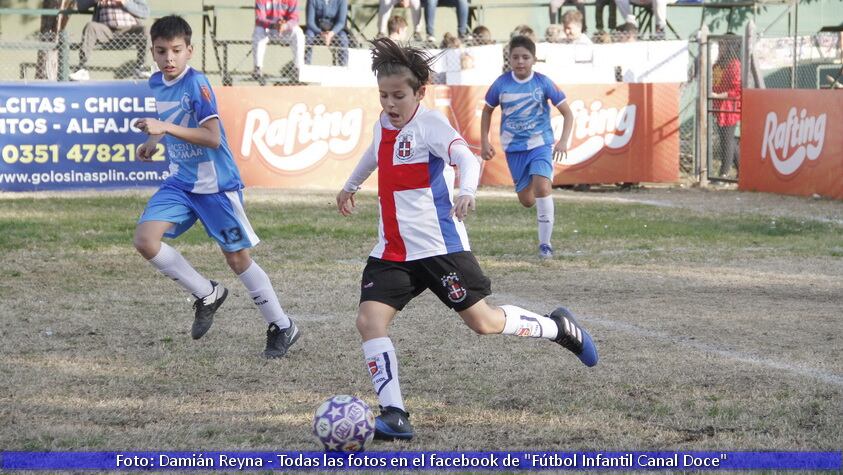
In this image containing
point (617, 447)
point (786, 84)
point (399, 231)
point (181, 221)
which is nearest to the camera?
point (617, 447)

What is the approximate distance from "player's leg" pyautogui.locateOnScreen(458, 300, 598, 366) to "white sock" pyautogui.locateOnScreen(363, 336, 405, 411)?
1.62 feet

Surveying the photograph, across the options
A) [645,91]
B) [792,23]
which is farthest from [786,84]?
[645,91]

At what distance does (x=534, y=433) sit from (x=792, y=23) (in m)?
21.3

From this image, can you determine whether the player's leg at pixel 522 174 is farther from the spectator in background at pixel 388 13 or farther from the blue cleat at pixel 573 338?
the spectator in background at pixel 388 13

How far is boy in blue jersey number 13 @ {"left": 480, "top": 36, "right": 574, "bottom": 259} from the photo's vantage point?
1131cm

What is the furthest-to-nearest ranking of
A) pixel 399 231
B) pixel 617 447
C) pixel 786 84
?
pixel 786 84
pixel 399 231
pixel 617 447

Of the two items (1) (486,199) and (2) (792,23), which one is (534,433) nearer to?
(1) (486,199)

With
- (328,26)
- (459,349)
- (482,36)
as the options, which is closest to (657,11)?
(482,36)

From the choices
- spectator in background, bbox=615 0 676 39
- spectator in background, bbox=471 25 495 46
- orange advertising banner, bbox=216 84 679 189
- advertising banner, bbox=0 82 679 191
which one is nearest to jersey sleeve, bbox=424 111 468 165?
advertising banner, bbox=0 82 679 191

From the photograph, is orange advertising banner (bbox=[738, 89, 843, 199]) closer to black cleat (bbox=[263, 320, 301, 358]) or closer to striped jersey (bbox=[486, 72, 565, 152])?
striped jersey (bbox=[486, 72, 565, 152])

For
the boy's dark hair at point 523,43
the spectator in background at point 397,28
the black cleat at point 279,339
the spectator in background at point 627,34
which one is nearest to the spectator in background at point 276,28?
the spectator in background at point 397,28

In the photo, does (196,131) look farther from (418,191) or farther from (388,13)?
(388,13)

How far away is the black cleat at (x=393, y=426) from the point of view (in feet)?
16.4

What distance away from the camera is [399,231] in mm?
5414
